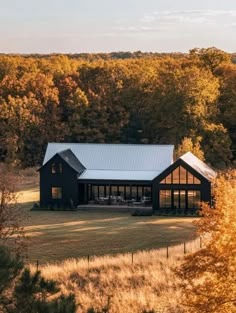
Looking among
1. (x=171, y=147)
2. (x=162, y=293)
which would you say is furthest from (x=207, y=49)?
(x=162, y=293)

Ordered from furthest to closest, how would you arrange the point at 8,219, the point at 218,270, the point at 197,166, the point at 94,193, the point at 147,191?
the point at 94,193 → the point at 147,191 → the point at 197,166 → the point at 8,219 → the point at 218,270

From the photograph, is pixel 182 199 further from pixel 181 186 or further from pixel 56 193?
pixel 56 193

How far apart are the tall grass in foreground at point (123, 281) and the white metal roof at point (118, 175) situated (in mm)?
15475

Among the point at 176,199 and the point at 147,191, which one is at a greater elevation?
the point at 147,191

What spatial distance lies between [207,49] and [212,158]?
19.7 meters

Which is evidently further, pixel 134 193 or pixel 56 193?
pixel 56 193

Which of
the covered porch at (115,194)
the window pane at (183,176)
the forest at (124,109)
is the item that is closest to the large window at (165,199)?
the window pane at (183,176)

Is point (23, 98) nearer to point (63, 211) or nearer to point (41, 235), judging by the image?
point (63, 211)

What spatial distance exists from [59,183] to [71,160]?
205 centimetres

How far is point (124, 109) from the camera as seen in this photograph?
64688 mm

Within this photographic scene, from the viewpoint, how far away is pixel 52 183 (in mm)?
42688

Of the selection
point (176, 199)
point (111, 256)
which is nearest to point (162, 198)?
point (176, 199)

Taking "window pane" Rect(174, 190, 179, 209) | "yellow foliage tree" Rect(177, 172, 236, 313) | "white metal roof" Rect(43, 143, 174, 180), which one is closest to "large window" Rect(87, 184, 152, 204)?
"white metal roof" Rect(43, 143, 174, 180)

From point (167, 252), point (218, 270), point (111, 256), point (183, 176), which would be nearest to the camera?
point (218, 270)
